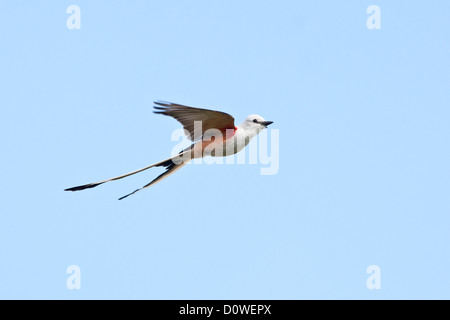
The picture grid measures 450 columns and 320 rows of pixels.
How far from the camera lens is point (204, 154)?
25.8ft

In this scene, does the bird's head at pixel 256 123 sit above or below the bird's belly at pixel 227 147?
above

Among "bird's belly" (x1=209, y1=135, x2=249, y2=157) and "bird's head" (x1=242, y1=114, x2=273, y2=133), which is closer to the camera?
"bird's belly" (x1=209, y1=135, x2=249, y2=157)

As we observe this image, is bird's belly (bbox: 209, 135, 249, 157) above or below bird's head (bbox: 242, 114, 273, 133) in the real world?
below

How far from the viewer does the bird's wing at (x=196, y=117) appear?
23.6 ft

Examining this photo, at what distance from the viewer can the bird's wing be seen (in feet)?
23.6

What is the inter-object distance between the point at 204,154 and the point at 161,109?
3.11 ft

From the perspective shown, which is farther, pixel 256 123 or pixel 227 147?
pixel 256 123

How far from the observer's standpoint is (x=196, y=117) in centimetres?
755

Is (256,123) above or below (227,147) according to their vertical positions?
above

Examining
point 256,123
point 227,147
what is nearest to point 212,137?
point 227,147

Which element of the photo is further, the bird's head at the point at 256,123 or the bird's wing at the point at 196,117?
the bird's head at the point at 256,123

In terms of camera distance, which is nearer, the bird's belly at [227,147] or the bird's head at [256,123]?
the bird's belly at [227,147]

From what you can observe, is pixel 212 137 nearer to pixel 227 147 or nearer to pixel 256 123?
pixel 227 147

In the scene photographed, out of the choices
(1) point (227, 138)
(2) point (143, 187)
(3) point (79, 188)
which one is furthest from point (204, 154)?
(3) point (79, 188)
